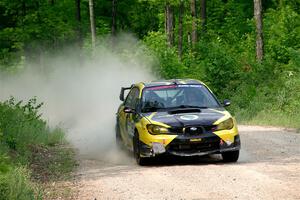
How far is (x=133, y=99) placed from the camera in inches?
675

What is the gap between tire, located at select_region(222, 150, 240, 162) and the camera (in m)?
14.7

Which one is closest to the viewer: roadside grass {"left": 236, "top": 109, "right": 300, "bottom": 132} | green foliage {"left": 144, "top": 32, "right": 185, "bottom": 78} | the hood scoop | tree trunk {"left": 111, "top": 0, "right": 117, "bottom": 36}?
the hood scoop

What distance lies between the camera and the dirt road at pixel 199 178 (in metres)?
10.7

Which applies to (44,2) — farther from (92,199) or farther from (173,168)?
(92,199)

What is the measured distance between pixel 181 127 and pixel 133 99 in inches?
116

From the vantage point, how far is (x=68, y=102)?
129 feet

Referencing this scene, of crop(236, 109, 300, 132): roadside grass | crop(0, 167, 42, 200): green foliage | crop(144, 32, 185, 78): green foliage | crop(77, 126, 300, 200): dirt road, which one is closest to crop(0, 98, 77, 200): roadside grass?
crop(0, 167, 42, 200): green foliage

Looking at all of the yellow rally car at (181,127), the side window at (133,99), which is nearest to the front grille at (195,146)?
the yellow rally car at (181,127)

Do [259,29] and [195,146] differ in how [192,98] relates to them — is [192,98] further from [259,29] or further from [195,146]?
[259,29]

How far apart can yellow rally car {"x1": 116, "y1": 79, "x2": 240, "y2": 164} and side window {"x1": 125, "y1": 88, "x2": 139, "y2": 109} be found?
1.48 feet

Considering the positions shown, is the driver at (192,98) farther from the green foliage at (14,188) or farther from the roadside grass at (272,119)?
the roadside grass at (272,119)

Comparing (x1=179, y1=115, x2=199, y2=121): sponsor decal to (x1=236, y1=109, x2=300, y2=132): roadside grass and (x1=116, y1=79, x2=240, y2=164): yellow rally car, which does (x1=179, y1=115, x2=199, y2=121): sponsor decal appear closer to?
(x1=116, y1=79, x2=240, y2=164): yellow rally car

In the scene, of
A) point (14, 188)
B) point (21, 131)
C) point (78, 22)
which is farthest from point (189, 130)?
point (78, 22)

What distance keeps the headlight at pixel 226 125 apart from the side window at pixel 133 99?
2483 mm
